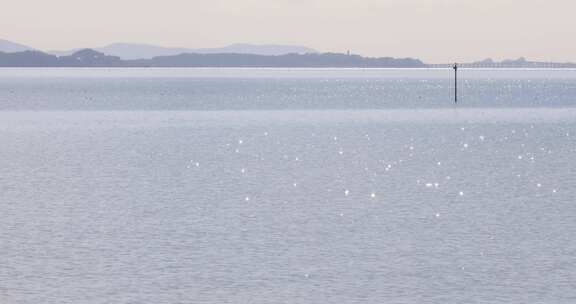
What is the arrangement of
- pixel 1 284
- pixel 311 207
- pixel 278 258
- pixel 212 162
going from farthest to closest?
pixel 212 162, pixel 311 207, pixel 278 258, pixel 1 284

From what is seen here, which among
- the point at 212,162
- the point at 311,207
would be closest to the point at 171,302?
the point at 311,207

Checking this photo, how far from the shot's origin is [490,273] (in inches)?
1154

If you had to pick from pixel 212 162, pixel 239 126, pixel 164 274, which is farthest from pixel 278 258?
pixel 239 126

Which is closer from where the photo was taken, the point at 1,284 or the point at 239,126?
the point at 1,284

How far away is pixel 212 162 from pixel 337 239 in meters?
29.0

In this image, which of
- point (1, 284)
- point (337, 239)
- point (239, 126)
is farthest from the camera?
point (239, 126)

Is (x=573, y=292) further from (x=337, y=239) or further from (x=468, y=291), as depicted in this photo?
(x=337, y=239)

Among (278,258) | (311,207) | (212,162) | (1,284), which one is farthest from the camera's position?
(212,162)

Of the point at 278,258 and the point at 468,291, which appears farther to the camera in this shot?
the point at 278,258

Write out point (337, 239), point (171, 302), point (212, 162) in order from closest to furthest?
point (171, 302) → point (337, 239) → point (212, 162)

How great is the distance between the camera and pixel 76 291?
88.9ft

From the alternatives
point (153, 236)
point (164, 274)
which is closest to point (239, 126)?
point (153, 236)

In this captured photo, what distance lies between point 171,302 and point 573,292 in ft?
29.2

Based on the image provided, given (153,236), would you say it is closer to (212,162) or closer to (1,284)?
(1,284)
